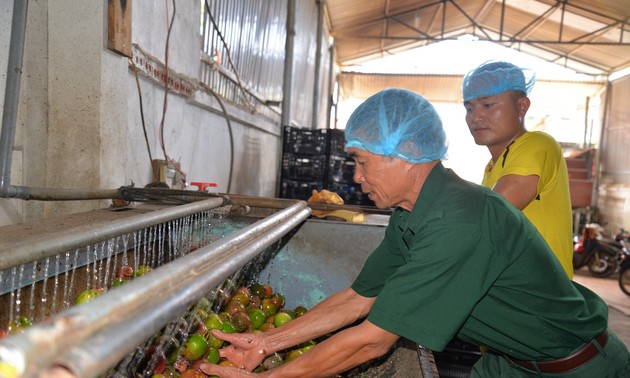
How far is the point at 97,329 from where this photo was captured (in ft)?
2.14

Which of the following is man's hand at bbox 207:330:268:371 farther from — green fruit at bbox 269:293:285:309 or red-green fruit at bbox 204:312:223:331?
green fruit at bbox 269:293:285:309

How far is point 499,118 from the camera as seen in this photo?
2.51 metres

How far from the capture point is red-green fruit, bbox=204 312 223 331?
7.22 feet

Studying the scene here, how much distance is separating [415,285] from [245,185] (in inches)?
225

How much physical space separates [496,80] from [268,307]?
1750 millimetres

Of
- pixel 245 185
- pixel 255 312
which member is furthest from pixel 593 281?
pixel 255 312

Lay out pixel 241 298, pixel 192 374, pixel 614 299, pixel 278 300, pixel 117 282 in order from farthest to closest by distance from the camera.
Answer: pixel 614 299 < pixel 278 300 < pixel 241 298 < pixel 117 282 < pixel 192 374

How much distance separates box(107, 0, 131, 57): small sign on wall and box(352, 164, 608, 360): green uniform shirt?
6.57 ft

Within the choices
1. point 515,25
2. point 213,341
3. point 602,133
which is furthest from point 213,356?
point 602,133

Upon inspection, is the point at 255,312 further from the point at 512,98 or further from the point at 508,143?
the point at 512,98

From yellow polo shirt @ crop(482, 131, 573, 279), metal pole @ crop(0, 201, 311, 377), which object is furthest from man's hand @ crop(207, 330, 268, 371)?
yellow polo shirt @ crop(482, 131, 573, 279)

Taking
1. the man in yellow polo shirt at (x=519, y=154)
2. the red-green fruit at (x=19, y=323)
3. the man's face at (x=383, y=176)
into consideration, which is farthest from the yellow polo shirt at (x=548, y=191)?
the red-green fruit at (x=19, y=323)

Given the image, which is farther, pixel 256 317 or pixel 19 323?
pixel 256 317

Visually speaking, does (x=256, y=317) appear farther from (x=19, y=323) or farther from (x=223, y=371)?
(x=19, y=323)
